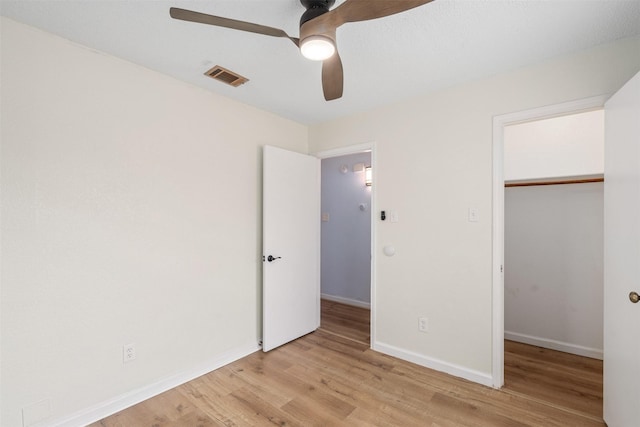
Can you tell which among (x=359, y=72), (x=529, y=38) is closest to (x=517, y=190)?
(x=529, y=38)

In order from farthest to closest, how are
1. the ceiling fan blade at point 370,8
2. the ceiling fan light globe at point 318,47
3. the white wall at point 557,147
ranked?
1. the white wall at point 557,147
2. the ceiling fan light globe at point 318,47
3. the ceiling fan blade at point 370,8

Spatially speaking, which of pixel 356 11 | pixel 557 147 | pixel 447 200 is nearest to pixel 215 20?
pixel 356 11

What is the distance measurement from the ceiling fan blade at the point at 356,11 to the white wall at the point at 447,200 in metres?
1.52

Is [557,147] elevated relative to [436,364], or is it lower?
elevated

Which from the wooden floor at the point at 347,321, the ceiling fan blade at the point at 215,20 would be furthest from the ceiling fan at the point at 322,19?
the wooden floor at the point at 347,321

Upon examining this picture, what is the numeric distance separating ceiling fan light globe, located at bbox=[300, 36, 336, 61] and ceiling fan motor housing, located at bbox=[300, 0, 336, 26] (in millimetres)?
89

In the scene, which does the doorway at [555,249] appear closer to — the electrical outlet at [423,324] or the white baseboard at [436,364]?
the white baseboard at [436,364]

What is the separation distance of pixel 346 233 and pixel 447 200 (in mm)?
2196

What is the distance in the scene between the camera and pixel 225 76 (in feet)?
7.59

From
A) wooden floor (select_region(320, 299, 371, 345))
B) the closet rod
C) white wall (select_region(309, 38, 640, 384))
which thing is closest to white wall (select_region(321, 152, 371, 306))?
wooden floor (select_region(320, 299, 371, 345))

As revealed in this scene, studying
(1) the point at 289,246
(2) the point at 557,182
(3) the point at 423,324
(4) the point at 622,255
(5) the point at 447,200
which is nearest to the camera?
(4) the point at 622,255

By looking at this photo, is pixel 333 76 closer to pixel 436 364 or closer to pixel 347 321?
pixel 436 364

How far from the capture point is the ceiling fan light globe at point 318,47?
1397mm

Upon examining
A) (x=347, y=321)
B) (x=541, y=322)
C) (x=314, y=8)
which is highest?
(x=314, y=8)
